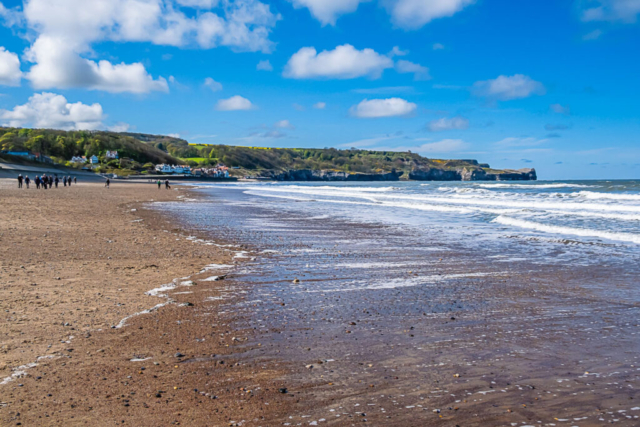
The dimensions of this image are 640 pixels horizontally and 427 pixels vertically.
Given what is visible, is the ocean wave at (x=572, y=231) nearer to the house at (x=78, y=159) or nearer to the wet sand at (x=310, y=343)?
the wet sand at (x=310, y=343)

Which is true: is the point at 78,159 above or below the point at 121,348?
above

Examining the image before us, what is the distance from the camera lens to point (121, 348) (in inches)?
179

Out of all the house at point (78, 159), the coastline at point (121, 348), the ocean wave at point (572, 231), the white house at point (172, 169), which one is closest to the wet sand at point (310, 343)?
the coastline at point (121, 348)

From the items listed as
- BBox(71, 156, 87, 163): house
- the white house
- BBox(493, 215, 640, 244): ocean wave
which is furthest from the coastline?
BBox(71, 156, 87, 163): house

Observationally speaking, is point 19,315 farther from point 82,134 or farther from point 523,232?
point 82,134

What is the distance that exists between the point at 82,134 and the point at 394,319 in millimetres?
216003

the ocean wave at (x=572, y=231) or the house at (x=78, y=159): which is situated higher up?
the house at (x=78, y=159)

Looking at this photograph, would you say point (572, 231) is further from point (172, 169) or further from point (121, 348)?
point (172, 169)

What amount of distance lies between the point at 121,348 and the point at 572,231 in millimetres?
14698

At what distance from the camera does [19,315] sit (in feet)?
17.8

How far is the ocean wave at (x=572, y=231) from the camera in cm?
1342

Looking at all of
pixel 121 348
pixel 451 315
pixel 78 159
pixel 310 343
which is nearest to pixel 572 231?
pixel 451 315

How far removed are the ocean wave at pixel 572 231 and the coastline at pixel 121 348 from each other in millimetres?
11433

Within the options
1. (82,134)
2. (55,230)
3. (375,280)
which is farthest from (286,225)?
(82,134)
